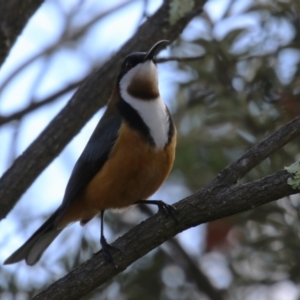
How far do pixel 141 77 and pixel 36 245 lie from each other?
1465 millimetres

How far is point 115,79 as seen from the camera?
565 centimetres

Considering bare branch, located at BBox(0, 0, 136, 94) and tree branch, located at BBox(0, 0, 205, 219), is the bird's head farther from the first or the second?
bare branch, located at BBox(0, 0, 136, 94)

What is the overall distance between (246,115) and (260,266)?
1224 millimetres

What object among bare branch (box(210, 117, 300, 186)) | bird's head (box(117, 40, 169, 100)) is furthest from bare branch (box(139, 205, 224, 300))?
bare branch (box(210, 117, 300, 186))

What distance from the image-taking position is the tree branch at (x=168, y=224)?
13.0ft

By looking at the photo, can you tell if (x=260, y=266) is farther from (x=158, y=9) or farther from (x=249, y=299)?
(x=158, y=9)

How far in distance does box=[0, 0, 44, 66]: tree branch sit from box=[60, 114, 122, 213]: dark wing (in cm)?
92

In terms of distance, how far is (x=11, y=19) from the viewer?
18.2 feet

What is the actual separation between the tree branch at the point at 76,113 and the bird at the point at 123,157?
171 mm

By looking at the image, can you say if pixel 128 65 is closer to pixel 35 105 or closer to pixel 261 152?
pixel 35 105

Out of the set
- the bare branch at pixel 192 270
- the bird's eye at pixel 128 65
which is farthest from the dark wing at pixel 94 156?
the bare branch at pixel 192 270

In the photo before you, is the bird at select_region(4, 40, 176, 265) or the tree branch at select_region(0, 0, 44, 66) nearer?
the bird at select_region(4, 40, 176, 265)

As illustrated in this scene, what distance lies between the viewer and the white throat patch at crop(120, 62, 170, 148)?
4930mm

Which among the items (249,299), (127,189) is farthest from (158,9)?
(249,299)
